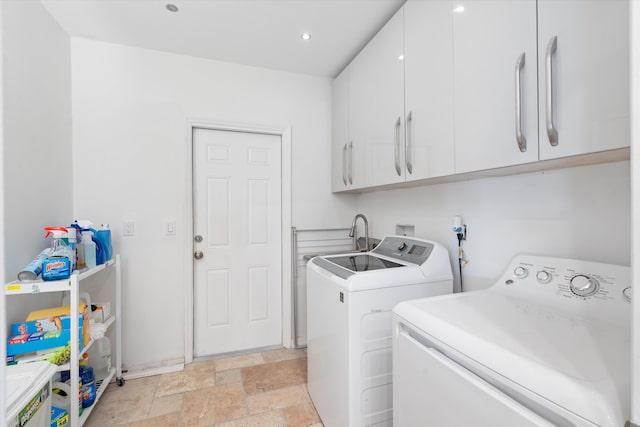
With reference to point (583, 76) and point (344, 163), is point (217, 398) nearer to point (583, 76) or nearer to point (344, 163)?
point (344, 163)

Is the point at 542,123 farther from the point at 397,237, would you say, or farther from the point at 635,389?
the point at 397,237

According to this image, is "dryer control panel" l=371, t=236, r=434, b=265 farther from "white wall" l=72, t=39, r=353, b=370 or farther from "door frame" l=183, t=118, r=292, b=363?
"white wall" l=72, t=39, r=353, b=370

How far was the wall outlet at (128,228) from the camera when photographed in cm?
217

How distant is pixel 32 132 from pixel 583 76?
2.55 meters

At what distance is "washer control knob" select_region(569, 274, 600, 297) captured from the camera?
982 millimetres

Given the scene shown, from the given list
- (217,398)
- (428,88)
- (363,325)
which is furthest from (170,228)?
(428,88)

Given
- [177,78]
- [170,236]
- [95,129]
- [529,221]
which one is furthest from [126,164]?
[529,221]

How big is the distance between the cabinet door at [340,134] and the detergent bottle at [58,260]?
180 centimetres

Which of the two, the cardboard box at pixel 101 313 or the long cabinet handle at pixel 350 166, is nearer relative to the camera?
the cardboard box at pixel 101 313

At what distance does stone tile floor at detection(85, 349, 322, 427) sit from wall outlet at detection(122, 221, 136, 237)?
3.51 ft

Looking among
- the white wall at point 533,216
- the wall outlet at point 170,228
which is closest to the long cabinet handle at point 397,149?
the white wall at point 533,216

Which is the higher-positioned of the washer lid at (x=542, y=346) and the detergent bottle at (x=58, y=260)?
the detergent bottle at (x=58, y=260)

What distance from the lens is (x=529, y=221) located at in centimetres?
127

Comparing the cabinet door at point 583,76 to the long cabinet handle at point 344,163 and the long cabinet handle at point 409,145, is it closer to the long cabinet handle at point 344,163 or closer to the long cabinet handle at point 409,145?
the long cabinet handle at point 409,145
